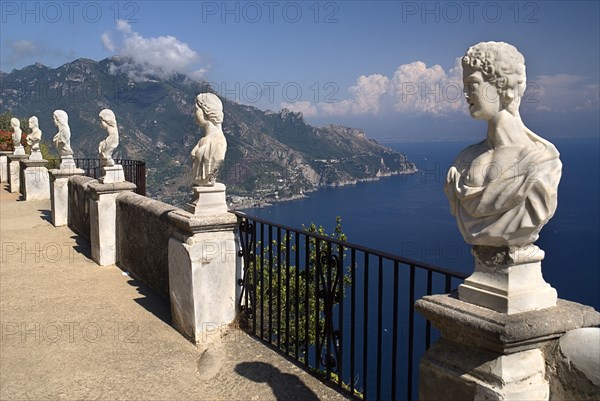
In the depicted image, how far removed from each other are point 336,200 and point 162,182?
44.8m

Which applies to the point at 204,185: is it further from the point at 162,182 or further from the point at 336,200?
the point at 336,200

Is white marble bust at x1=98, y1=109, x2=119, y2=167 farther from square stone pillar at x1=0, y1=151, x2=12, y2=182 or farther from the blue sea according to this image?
the blue sea

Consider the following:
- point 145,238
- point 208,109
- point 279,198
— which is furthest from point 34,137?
point 279,198

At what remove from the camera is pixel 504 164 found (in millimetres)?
2123

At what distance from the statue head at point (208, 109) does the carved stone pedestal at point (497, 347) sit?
327 centimetres

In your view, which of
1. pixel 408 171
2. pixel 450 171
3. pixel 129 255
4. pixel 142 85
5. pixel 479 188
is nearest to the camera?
pixel 479 188

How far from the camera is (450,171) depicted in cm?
234

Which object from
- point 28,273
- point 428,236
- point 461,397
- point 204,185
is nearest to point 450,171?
point 461,397

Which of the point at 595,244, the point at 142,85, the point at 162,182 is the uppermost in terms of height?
the point at 142,85

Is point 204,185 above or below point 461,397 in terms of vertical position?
above

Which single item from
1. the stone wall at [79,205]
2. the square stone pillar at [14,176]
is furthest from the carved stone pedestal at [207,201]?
the square stone pillar at [14,176]

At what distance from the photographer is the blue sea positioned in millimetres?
46562

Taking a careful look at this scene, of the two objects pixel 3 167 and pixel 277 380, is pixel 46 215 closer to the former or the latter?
pixel 3 167

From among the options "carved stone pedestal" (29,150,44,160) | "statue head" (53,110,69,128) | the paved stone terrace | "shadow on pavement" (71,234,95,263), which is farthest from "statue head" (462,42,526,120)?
"carved stone pedestal" (29,150,44,160)
